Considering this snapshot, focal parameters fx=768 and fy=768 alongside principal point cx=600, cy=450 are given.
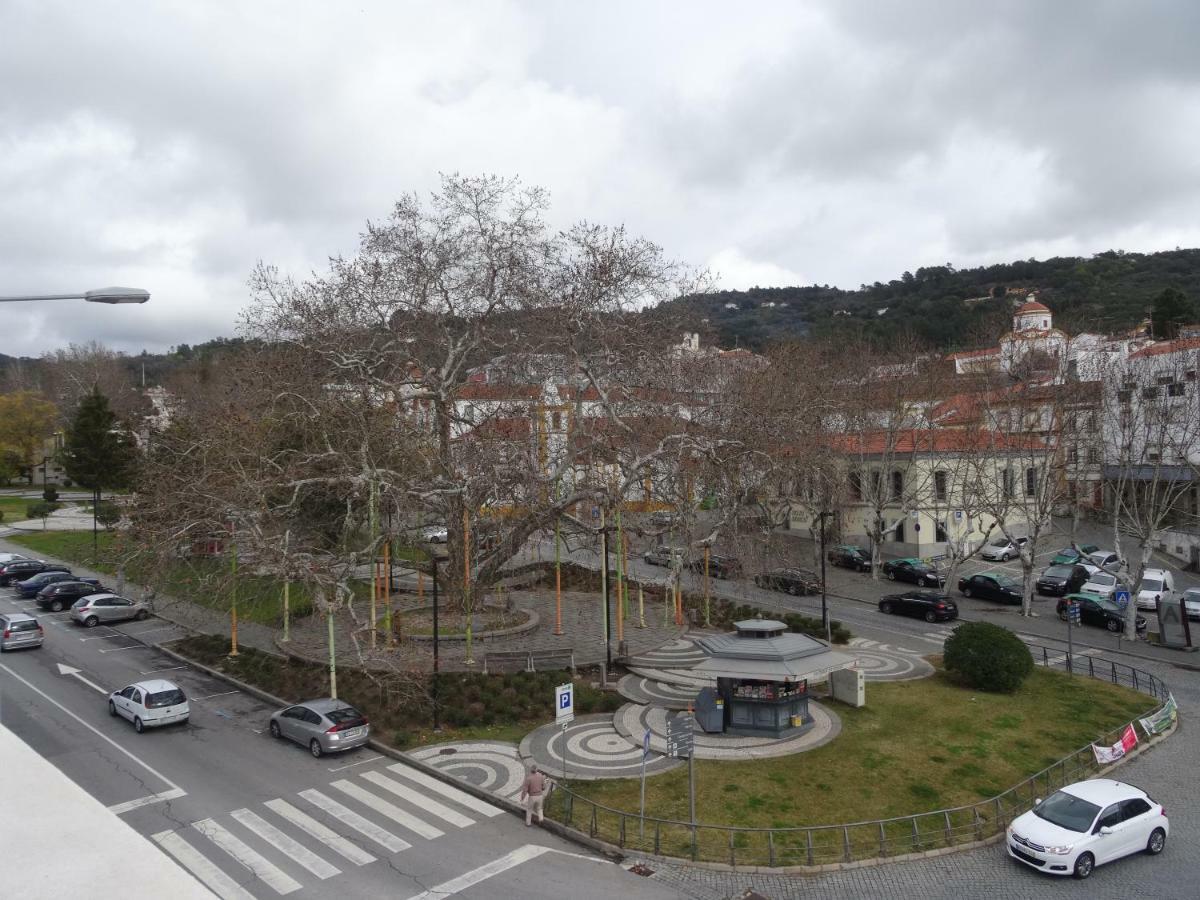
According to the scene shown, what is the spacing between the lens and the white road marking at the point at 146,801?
619 inches

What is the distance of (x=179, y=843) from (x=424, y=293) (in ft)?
61.9

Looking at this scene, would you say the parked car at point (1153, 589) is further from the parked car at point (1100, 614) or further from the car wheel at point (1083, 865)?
the car wheel at point (1083, 865)

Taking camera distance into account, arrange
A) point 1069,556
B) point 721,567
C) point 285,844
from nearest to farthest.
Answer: point 285,844
point 721,567
point 1069,556

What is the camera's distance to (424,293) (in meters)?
27.9

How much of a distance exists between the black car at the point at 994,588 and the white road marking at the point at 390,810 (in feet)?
100

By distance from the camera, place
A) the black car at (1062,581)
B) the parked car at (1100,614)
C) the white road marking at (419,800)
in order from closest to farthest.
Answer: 1. the white road marking at (419,800)
2. the parked car at (1100,614)
3. the black car at (1062,581)

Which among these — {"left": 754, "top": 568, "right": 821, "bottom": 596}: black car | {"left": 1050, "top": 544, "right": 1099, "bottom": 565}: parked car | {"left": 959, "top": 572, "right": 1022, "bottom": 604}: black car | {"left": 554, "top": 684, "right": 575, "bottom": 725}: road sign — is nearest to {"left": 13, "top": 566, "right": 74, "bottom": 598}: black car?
{"left": 554, "top": 684, "right": 575, "bottom": 725}: road sign

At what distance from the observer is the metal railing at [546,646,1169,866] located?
1382cm

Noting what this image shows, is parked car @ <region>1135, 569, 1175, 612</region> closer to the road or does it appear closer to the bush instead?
the bush

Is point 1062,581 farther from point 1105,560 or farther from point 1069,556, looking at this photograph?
point 1105,560

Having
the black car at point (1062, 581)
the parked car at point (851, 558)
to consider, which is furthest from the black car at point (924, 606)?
the parked car at point (851, 558)

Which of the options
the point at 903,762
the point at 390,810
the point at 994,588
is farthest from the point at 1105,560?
the point at 390,810

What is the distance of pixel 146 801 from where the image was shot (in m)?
16.1

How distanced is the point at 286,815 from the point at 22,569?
115 feet
